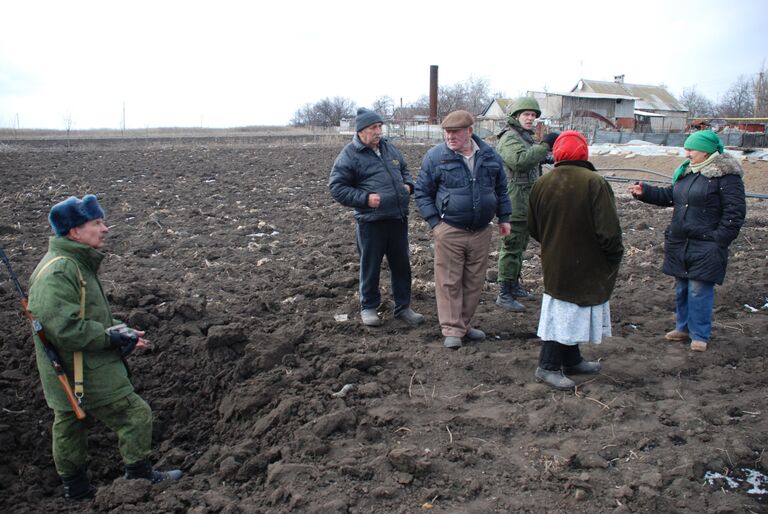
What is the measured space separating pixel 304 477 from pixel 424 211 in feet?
8.17

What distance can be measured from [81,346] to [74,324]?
123 millimetres

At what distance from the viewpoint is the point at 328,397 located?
13.8 ft

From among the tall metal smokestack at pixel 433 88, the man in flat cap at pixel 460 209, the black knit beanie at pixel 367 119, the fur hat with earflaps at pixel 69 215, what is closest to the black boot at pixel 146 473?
the fur hat with earflaps at pixel 69 215

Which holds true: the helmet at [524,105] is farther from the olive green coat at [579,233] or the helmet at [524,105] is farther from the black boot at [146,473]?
the black boot at [146,473]

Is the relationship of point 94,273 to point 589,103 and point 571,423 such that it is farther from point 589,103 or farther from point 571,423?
point 589,103

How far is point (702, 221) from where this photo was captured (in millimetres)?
4844

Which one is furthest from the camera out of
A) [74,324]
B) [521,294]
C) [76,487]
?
[521,294]

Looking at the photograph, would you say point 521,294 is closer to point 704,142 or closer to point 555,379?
point 555,379

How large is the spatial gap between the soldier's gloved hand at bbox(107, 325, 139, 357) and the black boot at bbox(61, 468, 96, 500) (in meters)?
0.75

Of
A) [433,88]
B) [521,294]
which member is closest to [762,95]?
[433,88]

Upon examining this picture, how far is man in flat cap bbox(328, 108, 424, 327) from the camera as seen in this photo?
5.23 metres

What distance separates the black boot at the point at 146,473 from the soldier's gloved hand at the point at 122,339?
66 centimetres

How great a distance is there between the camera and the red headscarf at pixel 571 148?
4.14 metres

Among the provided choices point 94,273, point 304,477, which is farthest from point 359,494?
point 94,273
